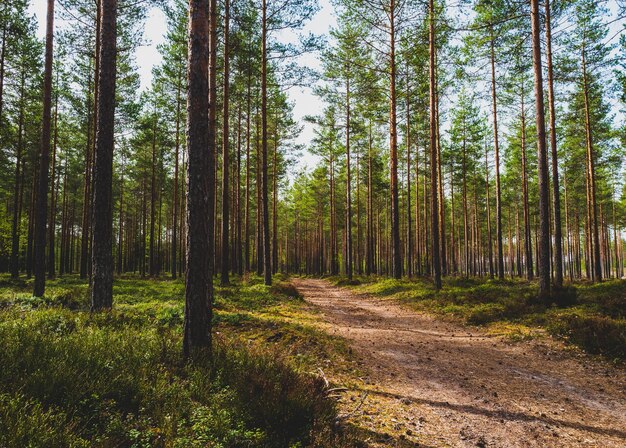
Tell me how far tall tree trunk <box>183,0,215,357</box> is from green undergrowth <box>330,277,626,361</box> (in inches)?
298

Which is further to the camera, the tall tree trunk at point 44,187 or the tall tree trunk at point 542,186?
the tall tree trunk at point 44,187

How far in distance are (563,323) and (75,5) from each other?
22346mm

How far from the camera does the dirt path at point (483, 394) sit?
12.9 feet

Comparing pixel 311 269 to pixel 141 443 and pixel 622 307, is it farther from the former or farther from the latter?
pixel 141 443

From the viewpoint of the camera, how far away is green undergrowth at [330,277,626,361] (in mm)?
6980

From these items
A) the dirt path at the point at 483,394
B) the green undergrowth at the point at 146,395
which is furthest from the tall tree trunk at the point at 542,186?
the green undergrowth at the point at 146,395

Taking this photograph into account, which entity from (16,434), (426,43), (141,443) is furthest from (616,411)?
(426,43)

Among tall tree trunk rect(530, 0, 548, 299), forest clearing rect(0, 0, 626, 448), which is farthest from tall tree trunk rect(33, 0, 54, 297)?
tall tree trunk rect(530, 0, 548, 299)

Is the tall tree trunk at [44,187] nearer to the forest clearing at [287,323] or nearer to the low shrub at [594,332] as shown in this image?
the forest clearing at [287,323]

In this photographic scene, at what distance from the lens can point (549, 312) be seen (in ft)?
31.1

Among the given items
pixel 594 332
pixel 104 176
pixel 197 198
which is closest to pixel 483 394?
pixel 594 332

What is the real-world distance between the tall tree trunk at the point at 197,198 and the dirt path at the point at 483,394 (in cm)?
254

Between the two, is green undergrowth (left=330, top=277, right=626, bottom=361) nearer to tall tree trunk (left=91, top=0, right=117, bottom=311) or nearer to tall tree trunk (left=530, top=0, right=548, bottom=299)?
tall tree trunk (left=530, top=0, right=548, bottom=299)

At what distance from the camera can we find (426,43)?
16906 mm
